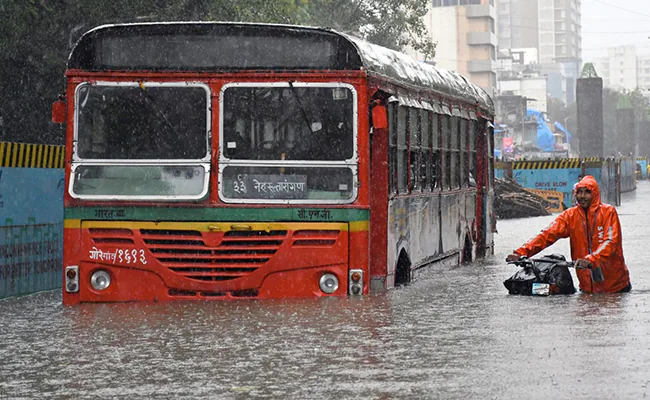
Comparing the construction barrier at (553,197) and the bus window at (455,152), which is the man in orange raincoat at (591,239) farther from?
the construction barrier at (553,197)

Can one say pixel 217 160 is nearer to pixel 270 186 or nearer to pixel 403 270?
pixel 270 186

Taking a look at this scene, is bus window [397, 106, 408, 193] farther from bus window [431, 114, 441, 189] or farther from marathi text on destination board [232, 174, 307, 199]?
marathi text on destination board [232, 174, 307, 199]

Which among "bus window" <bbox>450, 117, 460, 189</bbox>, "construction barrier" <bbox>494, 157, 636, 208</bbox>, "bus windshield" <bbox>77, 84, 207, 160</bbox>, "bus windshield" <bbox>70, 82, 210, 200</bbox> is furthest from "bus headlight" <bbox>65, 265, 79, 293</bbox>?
"construction barrier" <bbox>494, 157, 636, 208</bbox>

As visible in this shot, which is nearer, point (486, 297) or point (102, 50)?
point (102, 50)

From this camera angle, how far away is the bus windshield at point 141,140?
13.6 metres

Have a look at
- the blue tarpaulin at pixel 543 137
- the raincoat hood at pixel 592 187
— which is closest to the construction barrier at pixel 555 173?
the raincoat hood at pixel 592 187

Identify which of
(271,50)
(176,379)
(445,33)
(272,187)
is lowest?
(176,379)

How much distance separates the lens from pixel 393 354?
1010cm

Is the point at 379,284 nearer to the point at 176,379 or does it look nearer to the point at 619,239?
the point at 619,239

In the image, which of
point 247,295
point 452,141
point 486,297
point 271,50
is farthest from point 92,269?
point 452,141

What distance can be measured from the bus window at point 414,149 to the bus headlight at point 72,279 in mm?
3983

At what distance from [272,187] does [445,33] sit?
158 metres

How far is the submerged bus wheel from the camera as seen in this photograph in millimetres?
15477

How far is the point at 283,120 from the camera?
13594 millimetres
